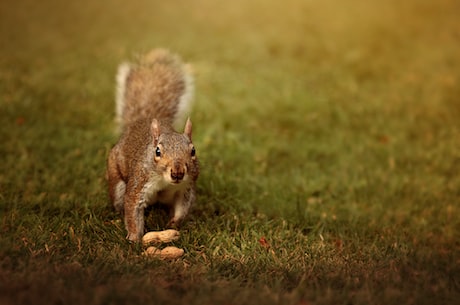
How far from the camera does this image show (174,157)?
336 cm

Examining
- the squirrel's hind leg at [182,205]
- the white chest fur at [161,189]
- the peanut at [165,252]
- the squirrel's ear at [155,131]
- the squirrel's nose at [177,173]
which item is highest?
the squirrel's ear at [155,131]

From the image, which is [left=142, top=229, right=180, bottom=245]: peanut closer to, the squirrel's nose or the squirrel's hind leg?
the squirrel's hind leg

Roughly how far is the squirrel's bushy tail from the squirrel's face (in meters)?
0.83

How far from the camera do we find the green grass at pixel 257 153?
3045 mm

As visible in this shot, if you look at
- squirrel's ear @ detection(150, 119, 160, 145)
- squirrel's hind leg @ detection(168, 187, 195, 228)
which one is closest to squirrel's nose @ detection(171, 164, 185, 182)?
squirrel's ear @ detection(150, 119, 160, 145)

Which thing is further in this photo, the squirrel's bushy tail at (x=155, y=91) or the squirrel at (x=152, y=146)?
the squirrel's bushy tail at (x=155, y=91)

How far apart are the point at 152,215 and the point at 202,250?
1.86 feet

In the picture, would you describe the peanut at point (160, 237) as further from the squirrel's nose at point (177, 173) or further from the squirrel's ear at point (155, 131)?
the squirrel's ear at point (155, 131)

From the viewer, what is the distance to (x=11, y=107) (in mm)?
5902

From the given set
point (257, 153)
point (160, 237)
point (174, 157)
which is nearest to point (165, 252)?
point (160, 237)

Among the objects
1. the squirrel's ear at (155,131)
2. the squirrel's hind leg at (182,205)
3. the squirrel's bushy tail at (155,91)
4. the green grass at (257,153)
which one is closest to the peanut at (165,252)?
the green grass at (257,153)

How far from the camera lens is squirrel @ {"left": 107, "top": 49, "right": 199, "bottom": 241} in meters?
3.44

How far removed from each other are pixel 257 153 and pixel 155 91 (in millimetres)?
1467

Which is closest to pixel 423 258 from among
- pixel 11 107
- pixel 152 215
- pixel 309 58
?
pixel 152 215
